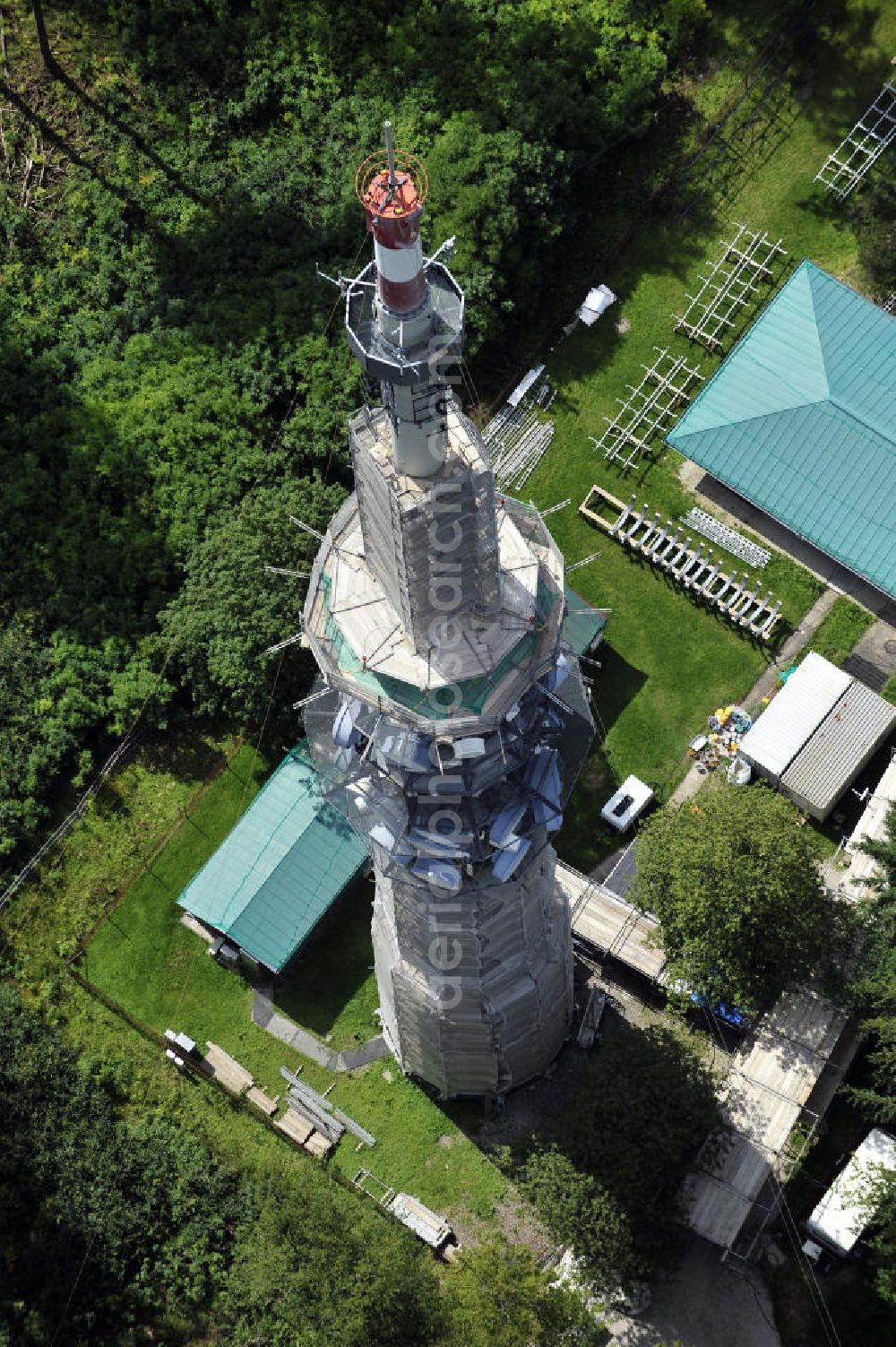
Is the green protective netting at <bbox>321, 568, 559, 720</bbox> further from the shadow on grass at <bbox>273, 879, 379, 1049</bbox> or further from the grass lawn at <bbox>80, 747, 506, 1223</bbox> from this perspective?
the grass lawn at <bbox>80, 747, 506, 1223</bbox>

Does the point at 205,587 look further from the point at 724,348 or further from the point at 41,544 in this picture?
the point at 724,348

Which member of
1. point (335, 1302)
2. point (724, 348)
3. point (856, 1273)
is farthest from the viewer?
point (724, 348)

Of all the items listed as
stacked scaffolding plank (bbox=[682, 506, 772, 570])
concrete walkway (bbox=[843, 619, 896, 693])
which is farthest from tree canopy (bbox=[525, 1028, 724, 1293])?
stacked scaffolding plank (bbox=[682, 506, 772, 570])

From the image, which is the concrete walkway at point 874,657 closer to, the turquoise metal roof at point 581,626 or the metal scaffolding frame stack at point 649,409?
the turquoise metal roof at point 581,626

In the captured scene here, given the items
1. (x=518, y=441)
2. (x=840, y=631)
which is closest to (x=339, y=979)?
(x=518, y=441)

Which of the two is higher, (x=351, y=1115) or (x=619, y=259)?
(x=619, y=259)

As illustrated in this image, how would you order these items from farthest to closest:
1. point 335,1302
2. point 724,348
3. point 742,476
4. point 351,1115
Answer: point 724,348 < point 742,476 < point 351,1115 < point 335,1302

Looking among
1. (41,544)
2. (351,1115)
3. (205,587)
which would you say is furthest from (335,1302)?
(41,544)
